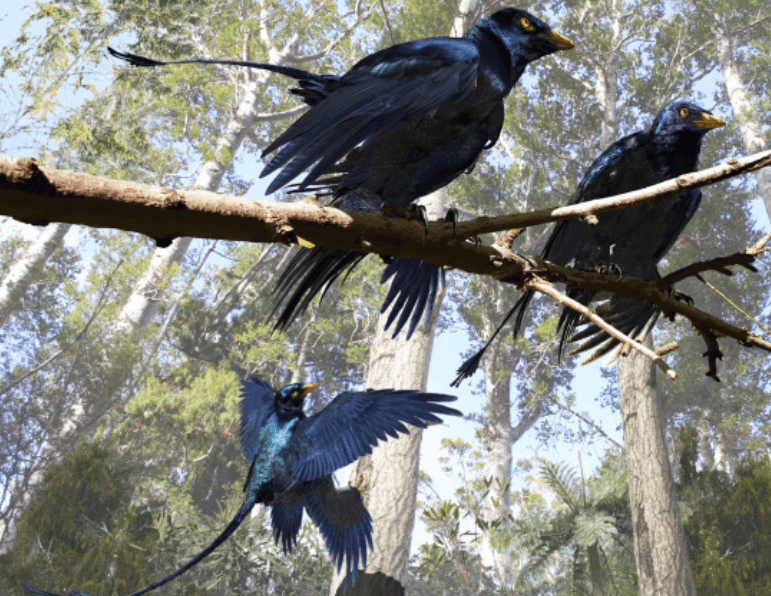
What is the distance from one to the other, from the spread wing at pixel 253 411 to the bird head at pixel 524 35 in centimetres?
158

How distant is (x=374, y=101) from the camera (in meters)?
1.08

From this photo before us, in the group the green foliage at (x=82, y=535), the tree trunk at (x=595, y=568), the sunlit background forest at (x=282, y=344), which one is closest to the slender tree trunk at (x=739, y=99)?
the sunlit background forest at (x=282, y=344)

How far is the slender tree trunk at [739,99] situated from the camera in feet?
33.2

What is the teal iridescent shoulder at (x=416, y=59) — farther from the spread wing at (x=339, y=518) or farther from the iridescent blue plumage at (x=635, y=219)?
the spread wing at (x=339, y=518)

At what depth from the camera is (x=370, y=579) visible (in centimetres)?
322

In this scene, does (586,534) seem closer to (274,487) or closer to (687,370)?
(274,487)

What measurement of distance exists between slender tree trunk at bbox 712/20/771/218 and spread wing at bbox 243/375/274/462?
10366mm

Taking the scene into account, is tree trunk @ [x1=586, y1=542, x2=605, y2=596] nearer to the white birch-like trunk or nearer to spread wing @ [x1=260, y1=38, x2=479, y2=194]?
spread wing @ [x1=260, y1=38, x2=479, y2=194]

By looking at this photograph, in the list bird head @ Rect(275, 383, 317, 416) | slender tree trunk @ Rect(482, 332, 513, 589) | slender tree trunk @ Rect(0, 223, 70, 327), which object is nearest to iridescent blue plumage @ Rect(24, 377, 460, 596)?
bird head @ Rect(275, 383, 317, 416)

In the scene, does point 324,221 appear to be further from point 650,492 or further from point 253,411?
point 650,492

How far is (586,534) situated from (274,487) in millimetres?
4124

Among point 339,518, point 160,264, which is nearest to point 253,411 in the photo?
point 339,518

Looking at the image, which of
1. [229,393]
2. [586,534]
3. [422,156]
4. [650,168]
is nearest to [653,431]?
[586,534]

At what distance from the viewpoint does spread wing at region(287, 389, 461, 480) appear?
182 cm
